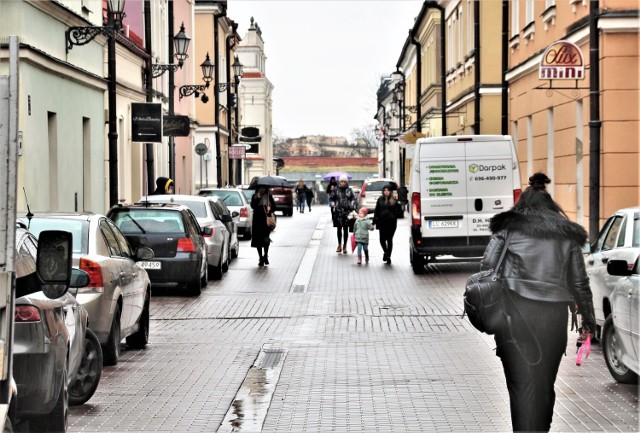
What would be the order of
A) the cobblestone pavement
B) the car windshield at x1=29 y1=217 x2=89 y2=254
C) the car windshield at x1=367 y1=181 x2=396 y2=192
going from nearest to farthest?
the cobblestone pavement
the car windshield at x1=29 y1=217 x2=89 y2=254
the car windshield at x1=367 y1=181 x2=396 y2=192

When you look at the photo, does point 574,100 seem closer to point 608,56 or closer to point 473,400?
point 608,56

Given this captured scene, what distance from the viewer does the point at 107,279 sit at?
11664 millimetres

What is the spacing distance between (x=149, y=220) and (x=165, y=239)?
0.44 m

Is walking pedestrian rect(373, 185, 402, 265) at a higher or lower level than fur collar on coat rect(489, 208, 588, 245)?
lower

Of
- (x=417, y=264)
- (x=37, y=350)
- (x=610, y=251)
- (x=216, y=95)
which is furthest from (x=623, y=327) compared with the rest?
(x=216, y=95)

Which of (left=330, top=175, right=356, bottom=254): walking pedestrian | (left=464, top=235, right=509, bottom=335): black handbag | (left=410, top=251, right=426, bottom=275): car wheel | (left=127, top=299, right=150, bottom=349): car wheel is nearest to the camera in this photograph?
(left=464, top=235, right=509, bottom=335): black handbag

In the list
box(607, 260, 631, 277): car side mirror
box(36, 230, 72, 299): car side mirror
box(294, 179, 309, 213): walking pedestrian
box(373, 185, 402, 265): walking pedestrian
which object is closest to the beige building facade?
box(373, 185, 402, 265): walking pedestrian

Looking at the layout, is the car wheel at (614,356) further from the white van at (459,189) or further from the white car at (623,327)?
the white van at (459,189)

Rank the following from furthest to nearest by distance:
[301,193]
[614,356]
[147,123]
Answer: [301,193] → [147,123] → [614,356]

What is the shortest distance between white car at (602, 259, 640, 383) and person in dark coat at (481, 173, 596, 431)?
2303 millimetres

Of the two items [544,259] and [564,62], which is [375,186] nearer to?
[564,62]

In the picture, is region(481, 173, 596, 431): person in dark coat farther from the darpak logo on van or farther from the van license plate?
the van license plate

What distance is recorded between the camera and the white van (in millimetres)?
22984

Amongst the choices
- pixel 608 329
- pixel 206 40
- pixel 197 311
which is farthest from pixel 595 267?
pixel 206 40
